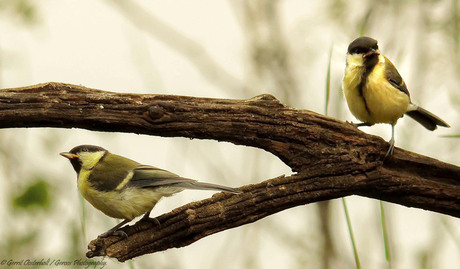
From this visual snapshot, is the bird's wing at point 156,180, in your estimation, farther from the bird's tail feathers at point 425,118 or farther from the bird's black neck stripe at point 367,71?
the bird's tail feathers at point 425,118

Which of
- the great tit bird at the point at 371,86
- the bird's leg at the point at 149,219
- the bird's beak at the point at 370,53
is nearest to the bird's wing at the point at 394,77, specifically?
the great tit bird at the point at 371,86

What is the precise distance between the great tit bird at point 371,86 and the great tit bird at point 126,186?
987 mm

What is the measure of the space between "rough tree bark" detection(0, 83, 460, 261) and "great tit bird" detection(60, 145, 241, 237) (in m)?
0.09

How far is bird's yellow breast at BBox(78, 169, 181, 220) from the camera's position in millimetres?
2561

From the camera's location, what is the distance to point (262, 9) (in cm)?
466

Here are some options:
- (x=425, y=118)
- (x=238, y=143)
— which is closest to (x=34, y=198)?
(x=238, y=143)

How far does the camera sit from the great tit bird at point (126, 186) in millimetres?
2539

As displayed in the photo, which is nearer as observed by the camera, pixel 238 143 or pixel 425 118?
pixel 238 143

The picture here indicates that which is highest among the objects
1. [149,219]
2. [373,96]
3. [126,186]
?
[373,96]

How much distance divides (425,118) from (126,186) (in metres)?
1.54

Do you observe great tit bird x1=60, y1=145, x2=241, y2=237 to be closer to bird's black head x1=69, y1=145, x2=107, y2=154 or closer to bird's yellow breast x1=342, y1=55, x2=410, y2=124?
bird's black head x1=69, y1=145, x2=107, y2=154

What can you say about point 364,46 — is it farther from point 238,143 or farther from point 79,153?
point 79,153

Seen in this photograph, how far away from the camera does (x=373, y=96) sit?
309cm

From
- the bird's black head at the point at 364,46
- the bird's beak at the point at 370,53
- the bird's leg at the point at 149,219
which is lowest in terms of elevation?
the bird's leg at the point at 149,219
